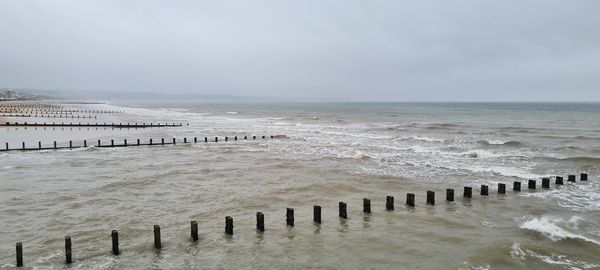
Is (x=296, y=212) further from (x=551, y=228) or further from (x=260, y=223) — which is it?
(x=551, y=228)

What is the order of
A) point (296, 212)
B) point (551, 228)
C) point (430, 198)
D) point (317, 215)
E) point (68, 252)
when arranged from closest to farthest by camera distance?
point (68, 252)
point (551, 228)
point (317, 215)
point (296, 212)
point (430, 198)

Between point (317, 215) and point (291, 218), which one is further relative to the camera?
point (317, 215)

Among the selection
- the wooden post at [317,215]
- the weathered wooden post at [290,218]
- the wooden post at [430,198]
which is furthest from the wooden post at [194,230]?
the wooden post at [430,198]

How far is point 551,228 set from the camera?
1666 cm

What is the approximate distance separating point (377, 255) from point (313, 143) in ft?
109

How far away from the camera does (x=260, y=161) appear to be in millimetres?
33906

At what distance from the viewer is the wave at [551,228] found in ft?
51.2

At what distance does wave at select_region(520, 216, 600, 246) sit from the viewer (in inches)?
615

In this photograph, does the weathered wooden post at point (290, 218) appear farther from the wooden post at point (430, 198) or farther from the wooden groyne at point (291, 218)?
the wooden post at point (430, 198)

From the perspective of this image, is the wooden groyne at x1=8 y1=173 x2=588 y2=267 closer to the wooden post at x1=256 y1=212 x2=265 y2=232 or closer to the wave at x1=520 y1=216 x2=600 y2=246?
the wooden post at x1=256 y1=212 x2=265 y2=232

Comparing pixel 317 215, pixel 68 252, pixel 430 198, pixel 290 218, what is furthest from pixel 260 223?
pixel 430 198

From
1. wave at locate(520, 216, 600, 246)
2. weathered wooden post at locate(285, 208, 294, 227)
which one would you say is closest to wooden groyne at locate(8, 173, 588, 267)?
weathered wooden post at locate(285, 208, 294, 227)

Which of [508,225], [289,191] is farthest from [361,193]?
[508,225]

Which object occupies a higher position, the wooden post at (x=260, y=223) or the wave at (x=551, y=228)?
the wooden post at (x=260, y=223)
